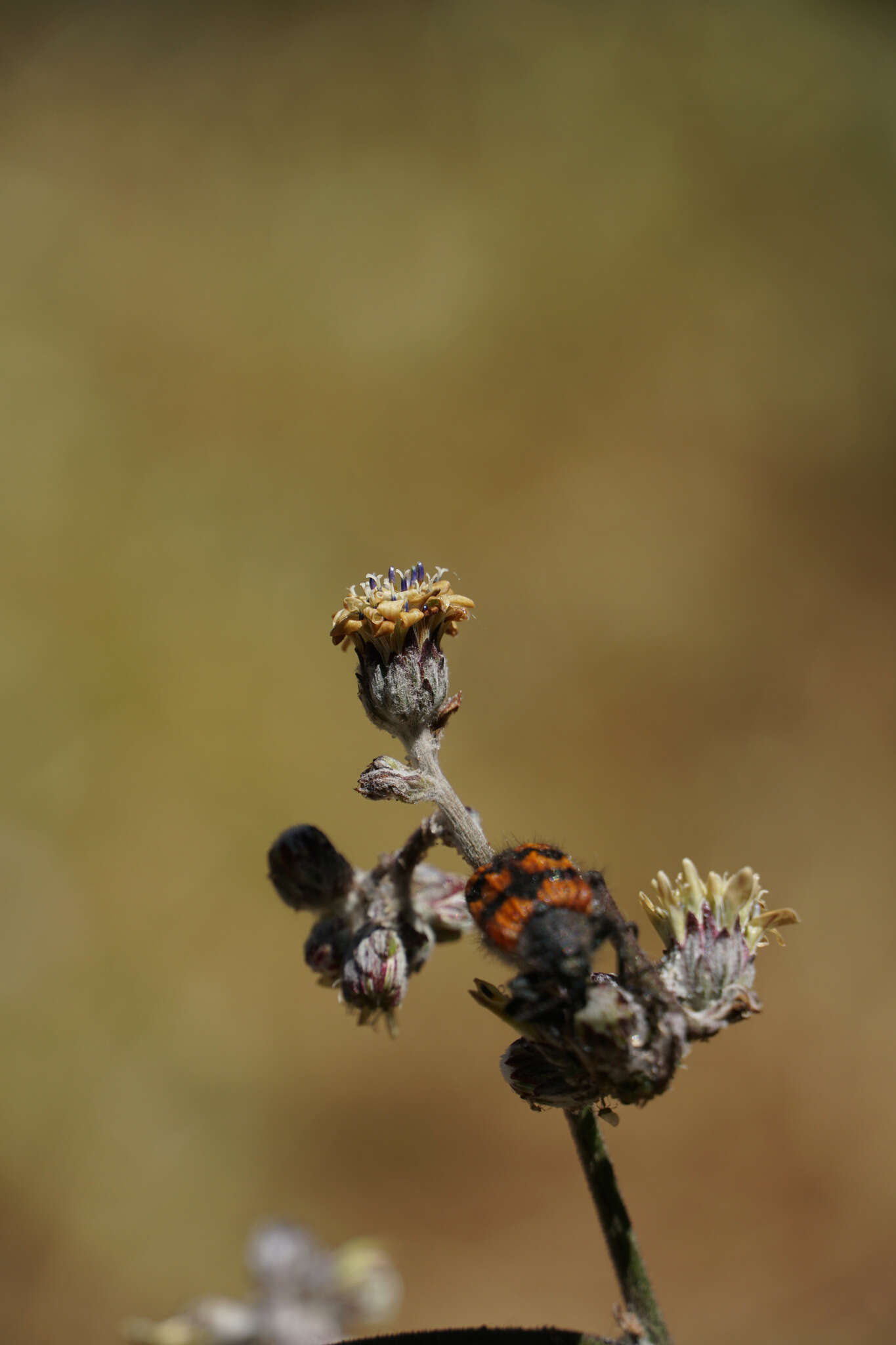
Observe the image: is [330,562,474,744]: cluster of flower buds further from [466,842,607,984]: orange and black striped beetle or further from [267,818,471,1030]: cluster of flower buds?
[466,842,607,984]: orange and black striped beetle

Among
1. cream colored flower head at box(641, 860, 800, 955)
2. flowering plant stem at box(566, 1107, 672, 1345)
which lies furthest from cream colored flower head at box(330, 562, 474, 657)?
flowering plant stem at box(566, 1107, 672, 1345)

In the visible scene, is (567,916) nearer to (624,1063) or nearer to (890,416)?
(624,1063)

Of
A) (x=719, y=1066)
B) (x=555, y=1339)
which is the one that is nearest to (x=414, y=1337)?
(x=555, y=1339)

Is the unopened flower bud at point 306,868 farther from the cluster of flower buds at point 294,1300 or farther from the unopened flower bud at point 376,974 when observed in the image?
the cluster of flower buds at point 294,1300

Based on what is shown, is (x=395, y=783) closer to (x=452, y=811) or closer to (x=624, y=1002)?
(x=452, y=811)

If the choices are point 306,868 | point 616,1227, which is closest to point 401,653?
point 306,868

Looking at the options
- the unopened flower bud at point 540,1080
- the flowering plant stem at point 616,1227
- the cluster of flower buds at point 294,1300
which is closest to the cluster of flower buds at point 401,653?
the unopened flower bud at point 540,1080

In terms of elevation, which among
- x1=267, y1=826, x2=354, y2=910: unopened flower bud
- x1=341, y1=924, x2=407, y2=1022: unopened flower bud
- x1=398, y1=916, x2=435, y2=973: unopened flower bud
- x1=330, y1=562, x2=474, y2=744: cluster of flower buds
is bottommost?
x1=341, y1=924, x2=407, y2=1022: unopened flower bud
